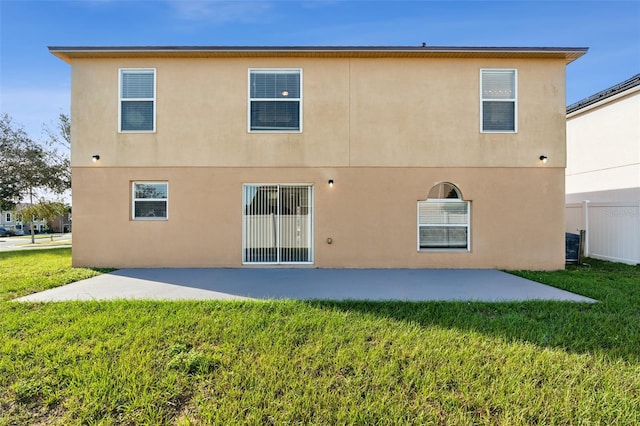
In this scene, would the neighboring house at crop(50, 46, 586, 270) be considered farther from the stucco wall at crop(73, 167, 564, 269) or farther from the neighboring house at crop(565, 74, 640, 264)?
the neighboring house at crop(565, 74, 640, 264)

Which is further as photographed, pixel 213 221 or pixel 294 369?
pixel 213 221

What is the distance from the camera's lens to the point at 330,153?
8805mm

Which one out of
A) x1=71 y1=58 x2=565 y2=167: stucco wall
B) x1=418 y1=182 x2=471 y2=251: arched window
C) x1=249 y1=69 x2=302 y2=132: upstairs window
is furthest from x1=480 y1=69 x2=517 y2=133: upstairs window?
x1=249 y1=69 x2=302 y2=132: upstairs window

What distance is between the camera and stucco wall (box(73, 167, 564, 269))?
346 inches

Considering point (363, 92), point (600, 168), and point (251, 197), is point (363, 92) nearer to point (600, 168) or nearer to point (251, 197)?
point (251, 197)

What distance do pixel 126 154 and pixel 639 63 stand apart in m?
19.2

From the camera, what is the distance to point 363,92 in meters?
8.79

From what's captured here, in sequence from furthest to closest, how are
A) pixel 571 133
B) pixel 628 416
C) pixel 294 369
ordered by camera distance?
1. pixel 571 133
2. pixel 294 369
3. pixel 628 416

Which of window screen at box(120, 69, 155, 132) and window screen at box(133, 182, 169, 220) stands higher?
window screen at box(120, 69, 155, 132)

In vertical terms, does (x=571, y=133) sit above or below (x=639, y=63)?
below

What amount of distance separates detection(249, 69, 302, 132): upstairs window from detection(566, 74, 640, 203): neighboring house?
38.6ft

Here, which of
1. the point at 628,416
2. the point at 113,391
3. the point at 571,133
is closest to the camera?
the point at 628,416

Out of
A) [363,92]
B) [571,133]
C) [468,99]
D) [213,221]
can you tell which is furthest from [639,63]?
[213,221]

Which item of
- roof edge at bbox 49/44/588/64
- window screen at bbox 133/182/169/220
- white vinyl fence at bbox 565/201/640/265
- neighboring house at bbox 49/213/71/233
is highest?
roof edge at bbox 49/44/588/64
